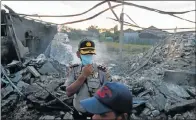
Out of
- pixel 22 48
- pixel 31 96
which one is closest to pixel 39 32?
pixel 22 48

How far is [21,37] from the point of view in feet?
34.2

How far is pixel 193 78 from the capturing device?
924cm

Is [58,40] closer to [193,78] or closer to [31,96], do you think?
[31,96]

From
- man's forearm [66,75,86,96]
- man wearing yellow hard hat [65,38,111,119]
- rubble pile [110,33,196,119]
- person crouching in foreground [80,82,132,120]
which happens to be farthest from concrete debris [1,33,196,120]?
person crouching in foreground [80,82,132,120]

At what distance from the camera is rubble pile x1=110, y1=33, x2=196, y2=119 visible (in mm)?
7477

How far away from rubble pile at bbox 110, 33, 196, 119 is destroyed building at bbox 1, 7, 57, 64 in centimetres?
318

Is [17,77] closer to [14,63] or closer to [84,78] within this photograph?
[14,63]

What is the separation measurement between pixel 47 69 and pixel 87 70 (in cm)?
677

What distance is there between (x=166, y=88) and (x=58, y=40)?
5.01 meters

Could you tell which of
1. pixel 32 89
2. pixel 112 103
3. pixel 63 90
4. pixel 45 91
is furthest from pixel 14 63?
pixel 112 103

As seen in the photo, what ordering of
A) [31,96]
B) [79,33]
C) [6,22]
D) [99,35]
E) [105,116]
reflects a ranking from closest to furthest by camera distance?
[105,116] < [31,96] < [6,22] < [79,33] < [99,35]

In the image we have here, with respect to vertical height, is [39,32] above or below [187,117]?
above

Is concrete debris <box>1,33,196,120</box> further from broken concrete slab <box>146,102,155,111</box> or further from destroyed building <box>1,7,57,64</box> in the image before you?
destroyed building <box>1,7,57,64</box>

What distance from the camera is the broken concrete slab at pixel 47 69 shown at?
9734 millimetres
